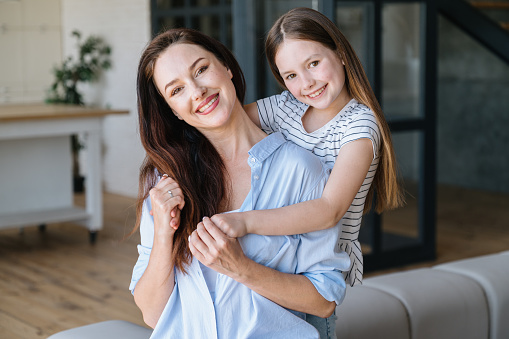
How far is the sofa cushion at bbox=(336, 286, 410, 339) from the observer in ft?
5.82

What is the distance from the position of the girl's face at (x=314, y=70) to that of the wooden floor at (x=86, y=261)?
7.14 feet

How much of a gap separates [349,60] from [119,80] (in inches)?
231

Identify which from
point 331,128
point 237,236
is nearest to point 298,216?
point 237,236

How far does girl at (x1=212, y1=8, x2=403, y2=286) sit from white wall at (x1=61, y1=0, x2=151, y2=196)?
526 centimetres

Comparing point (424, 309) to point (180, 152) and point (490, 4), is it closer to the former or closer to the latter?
point (180, 152)

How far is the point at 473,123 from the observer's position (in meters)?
7.37

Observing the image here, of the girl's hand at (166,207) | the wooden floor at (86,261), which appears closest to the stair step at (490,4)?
the wooden floor at (86,261)

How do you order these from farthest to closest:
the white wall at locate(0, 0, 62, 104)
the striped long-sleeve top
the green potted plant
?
the white wall at locate(0, 0, 62, 104) → the green potted plant → the striped long-sleeve top

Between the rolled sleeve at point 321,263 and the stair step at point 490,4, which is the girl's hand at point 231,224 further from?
the stair step at point 490,4

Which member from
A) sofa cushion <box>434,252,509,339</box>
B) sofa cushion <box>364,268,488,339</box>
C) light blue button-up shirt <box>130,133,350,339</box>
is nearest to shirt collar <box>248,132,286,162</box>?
light blue button-up shirt <box>130,133,350,339</box>

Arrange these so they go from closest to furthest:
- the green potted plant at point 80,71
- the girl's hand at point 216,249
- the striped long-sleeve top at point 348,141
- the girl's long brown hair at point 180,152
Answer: the girl's hand at point 216,249 → the girl's long brown hair at point 180,152 → the striped long-sleeve top at point 348,141 → the green potted plant at point 80,71

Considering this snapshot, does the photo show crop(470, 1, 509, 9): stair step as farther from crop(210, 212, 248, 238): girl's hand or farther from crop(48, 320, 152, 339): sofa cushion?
crop(210, 212, 248, 238): girl's hand

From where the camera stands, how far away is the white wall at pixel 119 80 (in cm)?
695

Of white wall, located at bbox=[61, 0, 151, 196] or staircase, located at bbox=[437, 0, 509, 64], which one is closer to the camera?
staircase, located at bbox=[437, 0, 509, 64]
